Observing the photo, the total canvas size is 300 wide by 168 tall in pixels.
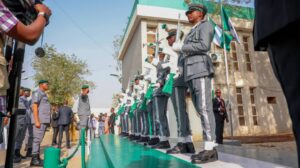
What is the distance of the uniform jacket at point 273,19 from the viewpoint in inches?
30.7

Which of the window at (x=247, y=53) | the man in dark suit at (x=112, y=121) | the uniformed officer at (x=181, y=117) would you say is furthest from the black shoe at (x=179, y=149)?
the window at (x=247, y=53)

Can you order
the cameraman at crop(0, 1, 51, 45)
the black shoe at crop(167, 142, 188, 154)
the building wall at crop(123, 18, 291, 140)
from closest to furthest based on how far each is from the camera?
1. the cameraman at crop(0, 1, 51, 45)
2. the black shoe at crop(167, 142, 188, 154)
3. the building wall at crop(123, 18, 291, 140)

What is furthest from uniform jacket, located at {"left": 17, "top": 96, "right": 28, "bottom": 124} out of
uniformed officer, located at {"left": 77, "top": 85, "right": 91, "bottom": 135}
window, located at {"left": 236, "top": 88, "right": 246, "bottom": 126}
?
window, located at {"left": 236, "top": 88, "right": 246, "bottom": 126}

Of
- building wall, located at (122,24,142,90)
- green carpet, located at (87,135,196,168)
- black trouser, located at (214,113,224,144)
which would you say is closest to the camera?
green carpet, located at (87,135,196,168)

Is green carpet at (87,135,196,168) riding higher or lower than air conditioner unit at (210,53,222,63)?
lower

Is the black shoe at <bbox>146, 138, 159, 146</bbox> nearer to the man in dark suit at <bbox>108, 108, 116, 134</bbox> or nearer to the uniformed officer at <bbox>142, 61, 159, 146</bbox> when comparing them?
the uniformed officer at <bbox>142, 61, 159, 146</bbox>

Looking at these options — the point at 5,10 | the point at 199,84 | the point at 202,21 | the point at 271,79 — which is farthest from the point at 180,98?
the point at 271,79

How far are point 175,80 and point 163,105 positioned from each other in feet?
2.96

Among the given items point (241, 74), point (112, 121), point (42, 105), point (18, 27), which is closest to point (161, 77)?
point (42, 105)

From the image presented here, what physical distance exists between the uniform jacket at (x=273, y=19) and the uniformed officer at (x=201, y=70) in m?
1.75

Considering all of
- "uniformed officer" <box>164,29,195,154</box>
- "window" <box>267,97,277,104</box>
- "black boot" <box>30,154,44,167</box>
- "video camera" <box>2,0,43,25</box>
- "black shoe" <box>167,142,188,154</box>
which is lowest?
"black boot" <box>30,154,44,167</box>

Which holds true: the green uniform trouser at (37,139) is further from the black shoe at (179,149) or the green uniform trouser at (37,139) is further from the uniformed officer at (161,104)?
the black shoe at (179,149)

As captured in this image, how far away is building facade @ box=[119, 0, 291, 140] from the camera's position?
12094 mm

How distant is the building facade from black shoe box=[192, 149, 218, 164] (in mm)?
9431
